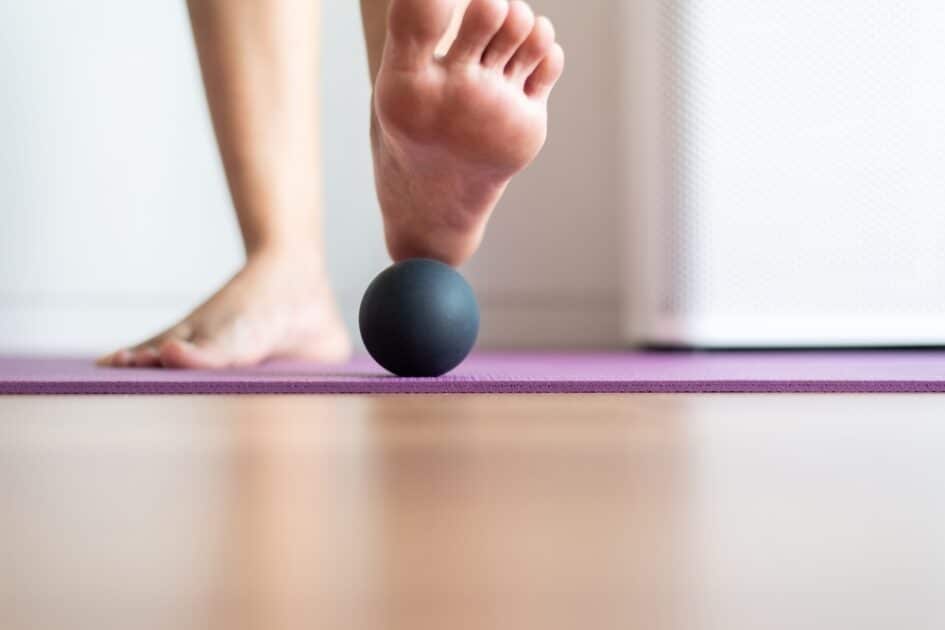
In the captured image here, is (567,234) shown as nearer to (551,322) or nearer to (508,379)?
(551,322)

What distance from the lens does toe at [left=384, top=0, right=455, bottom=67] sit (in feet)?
3.32

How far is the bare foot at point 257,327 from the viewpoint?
1370 mm

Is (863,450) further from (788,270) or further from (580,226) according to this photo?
(580,226)

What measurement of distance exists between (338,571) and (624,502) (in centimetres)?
15

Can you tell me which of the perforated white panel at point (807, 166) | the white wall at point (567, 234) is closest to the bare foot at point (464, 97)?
the perforated white panel at point (807, 166)

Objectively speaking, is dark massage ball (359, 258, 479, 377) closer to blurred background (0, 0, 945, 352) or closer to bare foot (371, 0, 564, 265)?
bare foot (371, 0, 564, 265)

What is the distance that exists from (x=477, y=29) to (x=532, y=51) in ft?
0.23

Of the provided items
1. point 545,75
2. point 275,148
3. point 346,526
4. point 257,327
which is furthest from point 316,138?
point 346,526

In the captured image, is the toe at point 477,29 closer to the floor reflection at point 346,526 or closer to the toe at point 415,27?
the toe at point 415,27

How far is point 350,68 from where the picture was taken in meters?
2.38

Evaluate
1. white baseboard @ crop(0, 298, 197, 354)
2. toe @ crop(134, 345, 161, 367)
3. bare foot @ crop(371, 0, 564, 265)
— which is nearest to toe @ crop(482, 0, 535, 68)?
bare foot @ crop(371, 0, 564, 265)

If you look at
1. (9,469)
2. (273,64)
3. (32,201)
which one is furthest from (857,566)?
(32,201)

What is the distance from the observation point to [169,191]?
7.78 ft

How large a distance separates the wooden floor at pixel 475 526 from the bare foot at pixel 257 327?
609 millimetres
